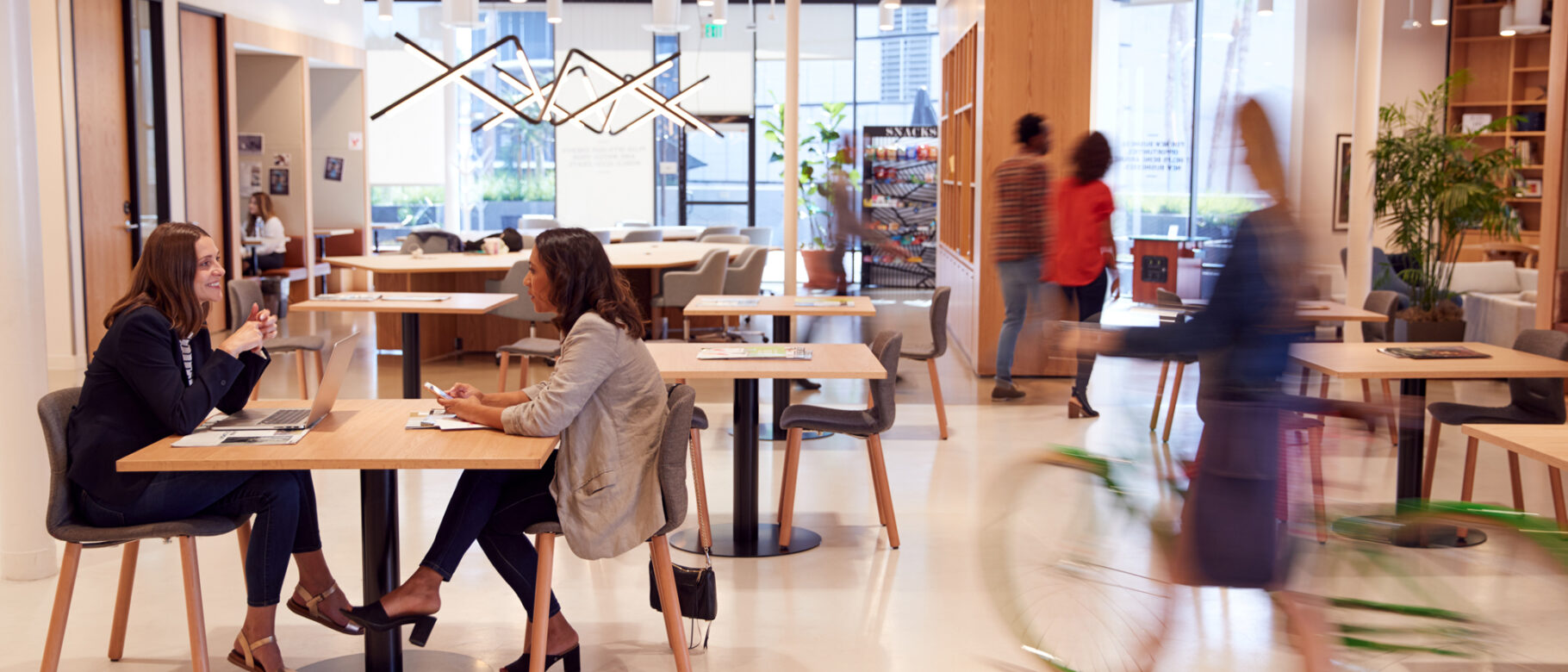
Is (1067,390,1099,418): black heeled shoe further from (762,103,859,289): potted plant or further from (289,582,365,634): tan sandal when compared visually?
(762,103,859,289): potted plant

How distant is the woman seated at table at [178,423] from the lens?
306cm

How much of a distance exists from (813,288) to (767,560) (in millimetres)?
11243

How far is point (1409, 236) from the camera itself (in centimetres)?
880

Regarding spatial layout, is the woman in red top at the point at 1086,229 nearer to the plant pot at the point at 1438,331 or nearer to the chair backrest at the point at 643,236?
the plant pot at the point at 1438,331

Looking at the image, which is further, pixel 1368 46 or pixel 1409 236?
pixel 1409 236

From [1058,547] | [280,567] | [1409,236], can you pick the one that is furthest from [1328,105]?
[280,567]

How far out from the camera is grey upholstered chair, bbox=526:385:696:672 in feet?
10.3

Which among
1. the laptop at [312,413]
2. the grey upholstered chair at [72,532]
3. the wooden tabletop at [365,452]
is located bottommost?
the grey upholstered chair at [72,532]

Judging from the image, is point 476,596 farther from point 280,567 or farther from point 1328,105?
point 1328,105

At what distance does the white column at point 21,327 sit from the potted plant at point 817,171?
1149cm

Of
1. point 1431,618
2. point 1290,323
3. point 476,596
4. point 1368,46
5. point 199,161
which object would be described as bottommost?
point 476,596

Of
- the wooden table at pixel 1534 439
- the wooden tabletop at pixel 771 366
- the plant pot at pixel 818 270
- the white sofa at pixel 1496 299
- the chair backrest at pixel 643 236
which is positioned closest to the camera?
the wooden table at pixel 1534 439

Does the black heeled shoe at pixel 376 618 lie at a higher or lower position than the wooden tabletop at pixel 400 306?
lower

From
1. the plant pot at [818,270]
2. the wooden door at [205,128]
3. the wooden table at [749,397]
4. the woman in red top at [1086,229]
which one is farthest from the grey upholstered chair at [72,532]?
the plant pot at [818,270]
